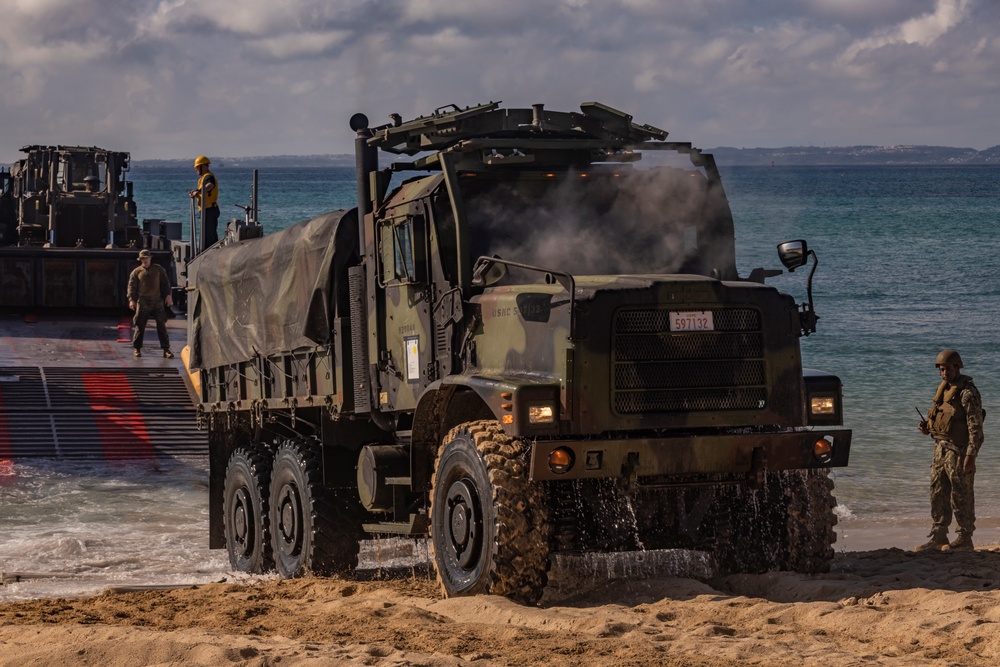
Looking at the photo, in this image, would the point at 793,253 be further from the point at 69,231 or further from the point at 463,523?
the point at 69,231

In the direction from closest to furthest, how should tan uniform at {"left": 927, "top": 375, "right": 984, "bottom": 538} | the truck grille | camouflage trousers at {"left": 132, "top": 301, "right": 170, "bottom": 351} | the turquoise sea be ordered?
the truck grille
tan uniform at {"left": 927, "top": 375, "right": 984, "bottom": 538}
the turquoise sea
camouflage trousers at {"left": 132, "top": 301, "right": 170, "bottom": 351}

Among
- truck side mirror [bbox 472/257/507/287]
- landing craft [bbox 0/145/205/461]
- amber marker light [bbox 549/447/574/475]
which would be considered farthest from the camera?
landing craft [bbox 0/145/205/461]

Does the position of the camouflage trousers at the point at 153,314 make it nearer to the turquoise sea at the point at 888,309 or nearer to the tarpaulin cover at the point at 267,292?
the turquoise sea at the point at 888,309

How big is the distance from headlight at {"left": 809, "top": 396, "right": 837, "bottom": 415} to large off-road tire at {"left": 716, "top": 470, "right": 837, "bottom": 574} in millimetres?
430

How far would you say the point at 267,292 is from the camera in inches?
483

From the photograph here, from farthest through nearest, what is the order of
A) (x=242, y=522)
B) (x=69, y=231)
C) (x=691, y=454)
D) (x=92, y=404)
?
(x=69, y=231) < (x=92, y=404) < (x=242, y=522) < (x=691, y=454)

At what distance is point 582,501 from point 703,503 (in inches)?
30.3

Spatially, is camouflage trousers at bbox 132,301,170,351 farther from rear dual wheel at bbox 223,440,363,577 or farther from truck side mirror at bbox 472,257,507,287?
truck side mirror at bbox 472,257,507,287

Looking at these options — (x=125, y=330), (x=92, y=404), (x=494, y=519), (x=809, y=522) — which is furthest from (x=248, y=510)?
(x=125, y=330)

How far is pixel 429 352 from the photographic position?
9.85m

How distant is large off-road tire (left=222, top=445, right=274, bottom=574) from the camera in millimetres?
12516

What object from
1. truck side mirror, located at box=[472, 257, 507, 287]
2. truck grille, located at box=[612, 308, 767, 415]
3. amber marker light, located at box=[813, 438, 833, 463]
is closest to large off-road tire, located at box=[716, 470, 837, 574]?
amber marker light, located at box=[813, 438, 833, 463]

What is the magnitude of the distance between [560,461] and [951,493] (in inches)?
212

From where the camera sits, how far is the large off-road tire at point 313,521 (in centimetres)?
1139
